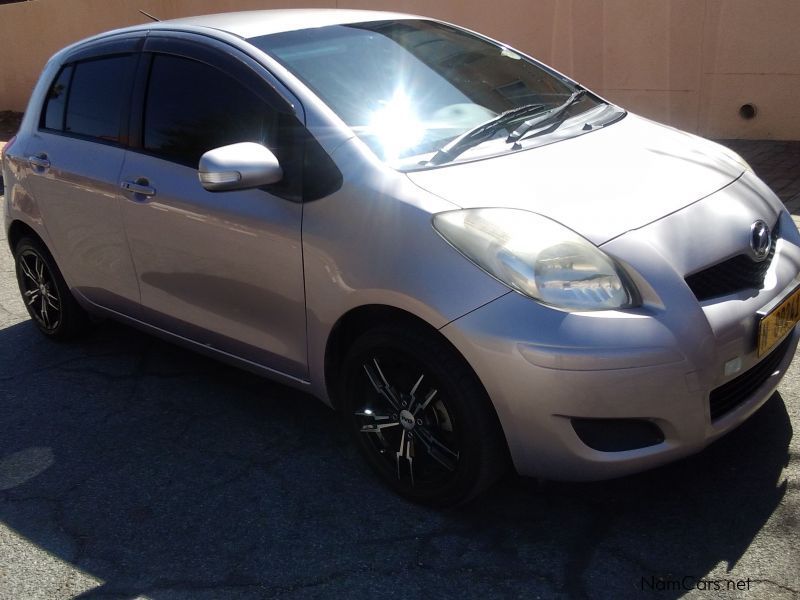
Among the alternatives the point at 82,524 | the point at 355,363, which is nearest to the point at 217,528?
the point at 82,524

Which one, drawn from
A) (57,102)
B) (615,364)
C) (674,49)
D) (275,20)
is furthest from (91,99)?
(674,49)

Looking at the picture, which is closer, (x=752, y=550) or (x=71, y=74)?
(x=752, y=550)

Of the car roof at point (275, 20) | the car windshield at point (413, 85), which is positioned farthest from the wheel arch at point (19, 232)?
the car windshield at point (413, 85)

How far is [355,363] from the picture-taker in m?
3.41

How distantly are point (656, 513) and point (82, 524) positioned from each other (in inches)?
80.1

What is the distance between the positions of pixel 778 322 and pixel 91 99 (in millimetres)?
3246

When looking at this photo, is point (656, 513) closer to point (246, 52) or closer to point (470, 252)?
point (470, 252)

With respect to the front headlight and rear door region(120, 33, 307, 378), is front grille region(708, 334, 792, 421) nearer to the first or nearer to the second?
the front headlight

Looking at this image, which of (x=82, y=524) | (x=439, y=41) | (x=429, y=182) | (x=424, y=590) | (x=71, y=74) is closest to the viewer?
(x=424, y=590)

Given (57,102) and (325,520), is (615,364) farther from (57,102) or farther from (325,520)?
(57,102)

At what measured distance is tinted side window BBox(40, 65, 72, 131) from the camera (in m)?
4.86

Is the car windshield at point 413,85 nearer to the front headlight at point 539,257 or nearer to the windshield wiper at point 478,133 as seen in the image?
the windshield wiper at point 478,133

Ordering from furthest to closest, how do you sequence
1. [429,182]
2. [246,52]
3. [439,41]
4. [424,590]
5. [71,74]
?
1. [71,74]
2. [439,41]
3. [246,52]
4. [429,182]
5. [424,590]

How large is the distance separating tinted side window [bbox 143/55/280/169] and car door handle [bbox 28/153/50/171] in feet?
2.66
